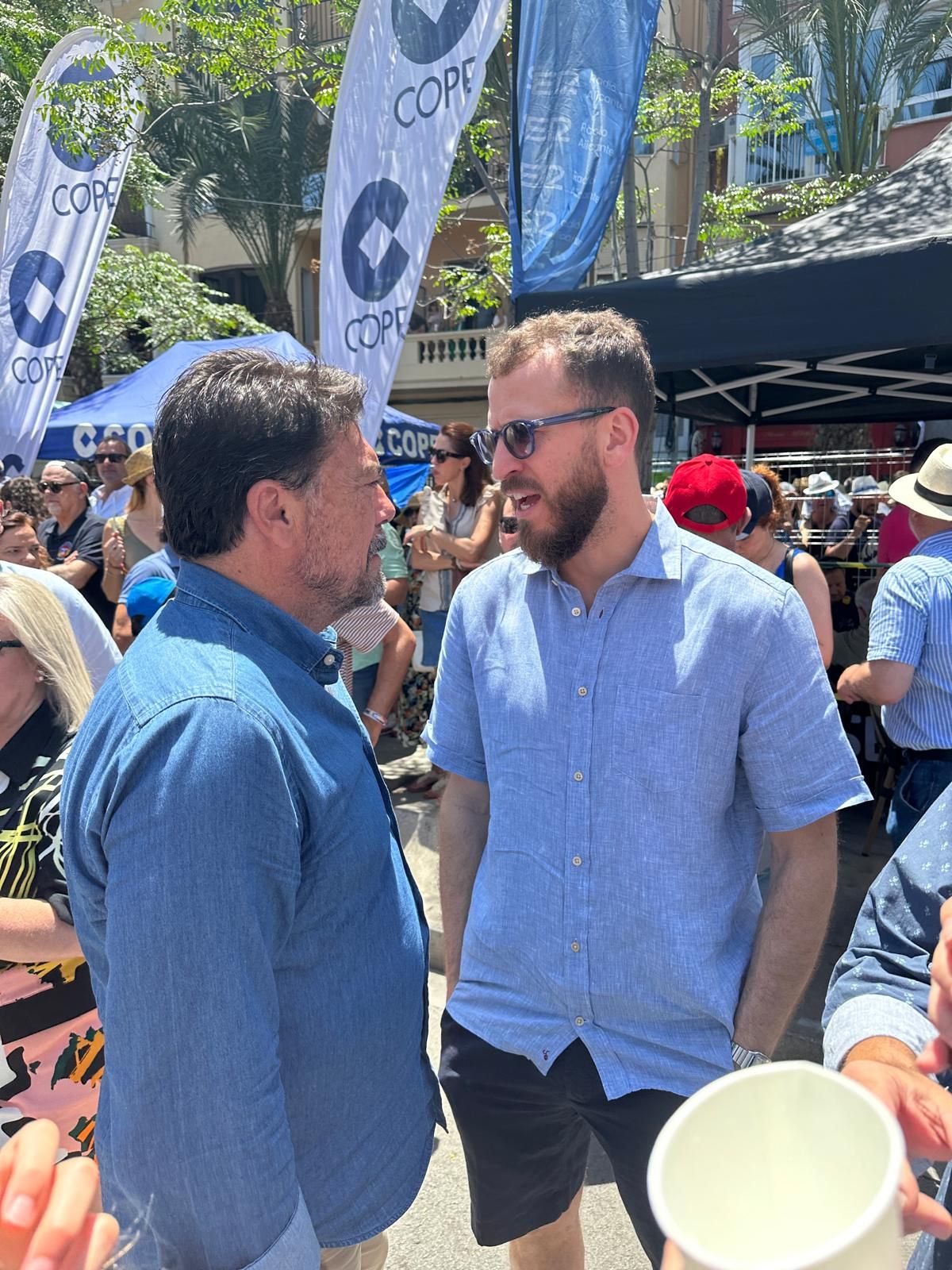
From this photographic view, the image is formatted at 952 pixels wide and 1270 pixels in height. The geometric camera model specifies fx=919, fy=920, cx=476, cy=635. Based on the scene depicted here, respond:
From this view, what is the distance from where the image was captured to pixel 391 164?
14.4ft

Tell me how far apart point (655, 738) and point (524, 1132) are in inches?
33.2

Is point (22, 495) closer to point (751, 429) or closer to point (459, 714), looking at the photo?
point (459, 714)

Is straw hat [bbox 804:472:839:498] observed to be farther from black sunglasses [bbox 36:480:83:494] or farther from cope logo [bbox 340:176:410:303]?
black sunglasses [bbox 36:480:83:494]

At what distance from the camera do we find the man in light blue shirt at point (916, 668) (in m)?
2.79

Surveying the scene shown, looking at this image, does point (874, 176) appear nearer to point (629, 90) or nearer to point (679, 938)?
point (629, 90)

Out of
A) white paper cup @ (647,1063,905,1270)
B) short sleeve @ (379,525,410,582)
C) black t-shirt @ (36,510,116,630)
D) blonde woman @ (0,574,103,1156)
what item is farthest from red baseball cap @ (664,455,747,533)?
black t-shirt @ (36,510,116,630)

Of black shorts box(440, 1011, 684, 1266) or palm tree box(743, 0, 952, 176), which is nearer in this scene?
black shorts box(440, 1011, 684, 1266)

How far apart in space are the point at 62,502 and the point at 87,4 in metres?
17.1

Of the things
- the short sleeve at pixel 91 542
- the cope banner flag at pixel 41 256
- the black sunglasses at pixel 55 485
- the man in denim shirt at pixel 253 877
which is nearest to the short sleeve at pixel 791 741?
the man in denim shirt at pixel 253 877

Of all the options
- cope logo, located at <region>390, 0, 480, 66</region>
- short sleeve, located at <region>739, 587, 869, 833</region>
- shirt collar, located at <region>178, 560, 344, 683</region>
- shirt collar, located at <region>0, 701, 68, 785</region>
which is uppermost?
cope logo, located at <region>390, 0, 480, 66</region>

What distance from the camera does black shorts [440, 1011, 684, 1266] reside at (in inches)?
66.0

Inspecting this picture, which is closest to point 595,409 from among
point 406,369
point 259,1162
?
point 259,1162

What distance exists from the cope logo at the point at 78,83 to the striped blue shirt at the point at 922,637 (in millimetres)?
7171

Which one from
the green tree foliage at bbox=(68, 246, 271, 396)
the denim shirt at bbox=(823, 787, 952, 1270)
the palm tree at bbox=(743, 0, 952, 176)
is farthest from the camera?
the green tree foliage at bbox=(68, 246, 271, 396)
